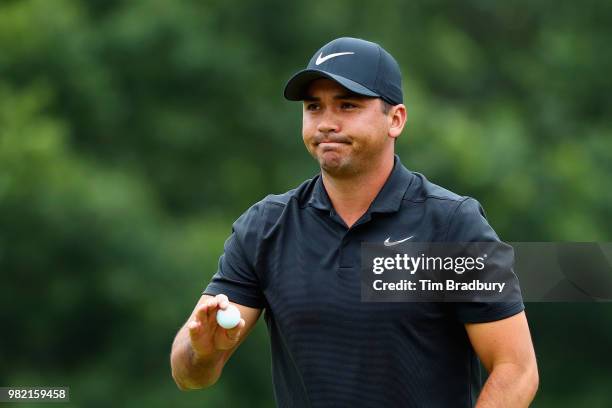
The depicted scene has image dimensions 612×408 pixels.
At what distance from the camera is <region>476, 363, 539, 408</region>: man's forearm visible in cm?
413

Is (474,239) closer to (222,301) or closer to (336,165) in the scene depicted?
(336,165)

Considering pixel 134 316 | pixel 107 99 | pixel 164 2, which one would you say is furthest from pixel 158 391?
pixel 164 2

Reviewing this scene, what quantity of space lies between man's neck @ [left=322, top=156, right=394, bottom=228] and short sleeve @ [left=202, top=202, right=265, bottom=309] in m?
0.25

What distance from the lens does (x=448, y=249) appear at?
4.25 metres

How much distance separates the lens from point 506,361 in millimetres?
4160

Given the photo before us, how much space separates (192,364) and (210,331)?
0.25m

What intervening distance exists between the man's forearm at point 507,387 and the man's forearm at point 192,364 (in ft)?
2.77

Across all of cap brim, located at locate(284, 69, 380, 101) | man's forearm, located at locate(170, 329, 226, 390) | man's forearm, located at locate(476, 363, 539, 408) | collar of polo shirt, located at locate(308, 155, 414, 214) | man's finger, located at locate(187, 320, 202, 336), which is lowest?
man's forearm, located at locate(476, 363, 539, 408)

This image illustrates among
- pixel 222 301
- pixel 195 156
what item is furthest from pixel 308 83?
pixel 195 156

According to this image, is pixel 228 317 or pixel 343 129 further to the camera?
pixel 343 129

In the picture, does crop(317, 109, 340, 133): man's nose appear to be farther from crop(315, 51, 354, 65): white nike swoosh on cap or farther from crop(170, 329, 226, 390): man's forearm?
crop(170, 329, 226, 390): man's forearm

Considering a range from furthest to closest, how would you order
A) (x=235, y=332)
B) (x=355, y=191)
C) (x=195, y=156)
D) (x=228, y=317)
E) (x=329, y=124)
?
(x=195, y=156)
(x=355, y=191)
(x=329, y=124)
(x=235, y=332)
(x=228, y=317)

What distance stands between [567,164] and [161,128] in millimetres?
5287

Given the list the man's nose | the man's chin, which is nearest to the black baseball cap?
the man's nose
